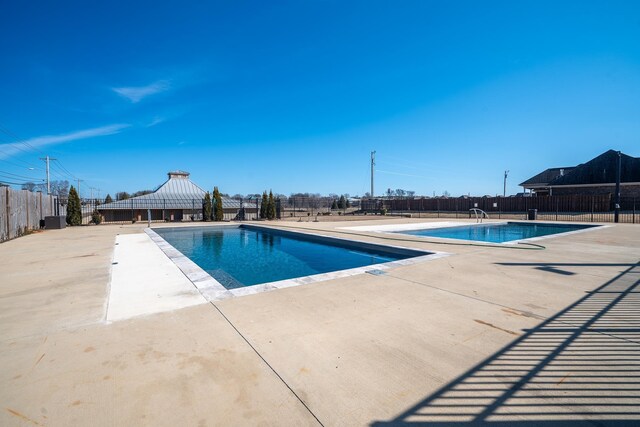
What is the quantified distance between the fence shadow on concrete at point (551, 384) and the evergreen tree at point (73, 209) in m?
19.9

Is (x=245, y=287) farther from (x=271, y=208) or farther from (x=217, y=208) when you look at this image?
(x=217, y=208)

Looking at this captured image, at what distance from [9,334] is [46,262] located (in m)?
4.37

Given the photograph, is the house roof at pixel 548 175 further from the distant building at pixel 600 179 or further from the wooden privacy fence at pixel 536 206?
the wooden privacy fence at pixel 536 206

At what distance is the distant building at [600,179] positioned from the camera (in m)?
25.1

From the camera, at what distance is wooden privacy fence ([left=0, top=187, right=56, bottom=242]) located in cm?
945

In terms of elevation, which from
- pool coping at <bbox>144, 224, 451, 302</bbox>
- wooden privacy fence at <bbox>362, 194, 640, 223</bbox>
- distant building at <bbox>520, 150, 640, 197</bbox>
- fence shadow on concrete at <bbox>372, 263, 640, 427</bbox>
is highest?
distant building at <bbox>520, 150, 640, 197</bbox>

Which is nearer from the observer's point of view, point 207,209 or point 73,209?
point 73,209

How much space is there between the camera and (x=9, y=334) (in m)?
2.74

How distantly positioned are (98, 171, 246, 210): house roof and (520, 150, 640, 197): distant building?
32.9 metres

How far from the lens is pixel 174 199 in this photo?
86.1ft

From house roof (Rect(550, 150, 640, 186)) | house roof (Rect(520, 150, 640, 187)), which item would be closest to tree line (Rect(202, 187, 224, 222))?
house roof (Rect(520, 150, 640, 187))

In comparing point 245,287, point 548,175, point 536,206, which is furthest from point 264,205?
point 548,175

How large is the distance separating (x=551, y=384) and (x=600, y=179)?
36.1 metres

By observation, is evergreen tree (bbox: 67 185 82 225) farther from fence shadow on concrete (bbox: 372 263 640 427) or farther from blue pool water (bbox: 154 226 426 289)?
fence shadow on concrete (bbox: 372 263 640 427)
